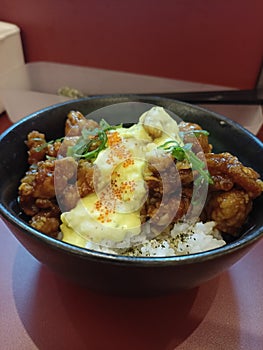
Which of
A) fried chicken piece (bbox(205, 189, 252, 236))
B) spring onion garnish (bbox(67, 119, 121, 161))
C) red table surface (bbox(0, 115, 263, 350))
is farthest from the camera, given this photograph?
spring onion garnish (bbox(67, 119, 121, 161))

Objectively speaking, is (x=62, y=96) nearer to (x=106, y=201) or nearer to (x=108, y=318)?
(x=106, y=201)

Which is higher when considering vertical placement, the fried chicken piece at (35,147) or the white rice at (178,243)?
the fried chicken piece at (35,147)

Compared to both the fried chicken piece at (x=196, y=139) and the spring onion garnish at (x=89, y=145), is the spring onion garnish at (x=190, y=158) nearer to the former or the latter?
the fried chicken piece at (x=196, y=139)

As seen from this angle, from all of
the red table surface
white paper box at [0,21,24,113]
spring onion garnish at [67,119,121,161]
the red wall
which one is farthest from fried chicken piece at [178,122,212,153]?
white paper box at [0,21,24,113]

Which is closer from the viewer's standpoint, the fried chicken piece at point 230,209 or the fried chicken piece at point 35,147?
the fried chicken piece at point 230,209

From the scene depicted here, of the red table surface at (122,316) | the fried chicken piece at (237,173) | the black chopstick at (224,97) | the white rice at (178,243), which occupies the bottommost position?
the red table surface at (122,316)

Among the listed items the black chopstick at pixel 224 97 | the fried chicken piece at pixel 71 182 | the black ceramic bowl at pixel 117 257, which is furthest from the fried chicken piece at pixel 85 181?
the black chopstick at pixel 224 97

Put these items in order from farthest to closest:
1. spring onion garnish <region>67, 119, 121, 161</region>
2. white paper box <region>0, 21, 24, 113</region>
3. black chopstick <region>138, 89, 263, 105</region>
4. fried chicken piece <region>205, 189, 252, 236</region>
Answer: white paper box <region>0, 21, 24, 113</region>
black chopstick <region>138, 89, 263, 105</region>
spring onion garnish <region>67, 119, 121, 161</region>
fried chicken piece <region>205, 189, 252, 236</region>

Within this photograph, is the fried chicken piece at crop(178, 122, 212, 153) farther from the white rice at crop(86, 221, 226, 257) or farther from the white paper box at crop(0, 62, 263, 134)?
the white paper box at crop(0, 62, 263, 134)
